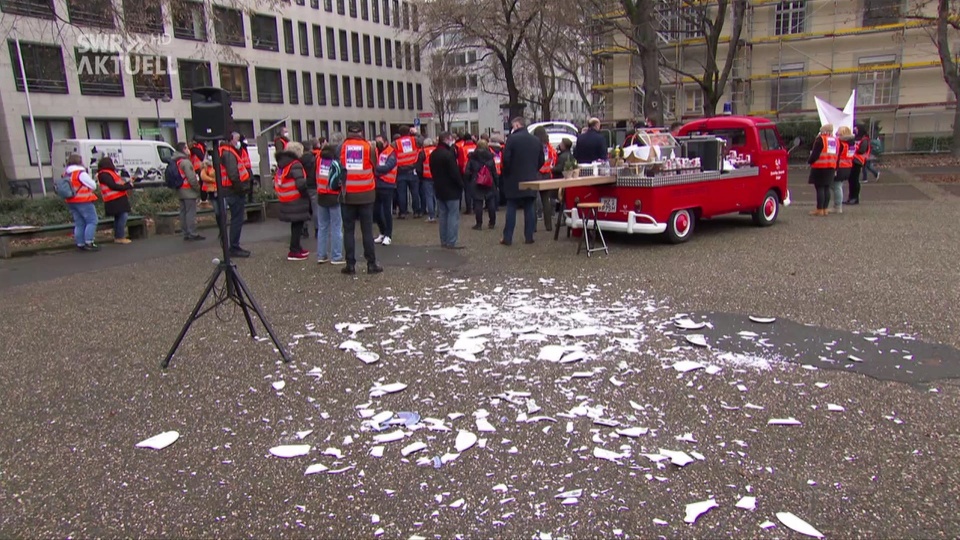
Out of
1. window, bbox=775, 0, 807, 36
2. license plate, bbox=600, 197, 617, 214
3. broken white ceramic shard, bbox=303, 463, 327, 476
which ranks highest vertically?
window, bbox=775, 0, 807, 36

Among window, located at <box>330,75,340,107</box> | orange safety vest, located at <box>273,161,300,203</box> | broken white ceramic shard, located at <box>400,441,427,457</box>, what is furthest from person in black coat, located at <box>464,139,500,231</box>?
window, located at <box>330,75,340,107</box>

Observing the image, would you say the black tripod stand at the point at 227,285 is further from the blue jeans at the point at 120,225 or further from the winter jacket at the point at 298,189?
the blue jeans at the point at 120,225

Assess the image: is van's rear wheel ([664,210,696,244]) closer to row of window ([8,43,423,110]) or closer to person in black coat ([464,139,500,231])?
person in black coat ([464,139,500,231])

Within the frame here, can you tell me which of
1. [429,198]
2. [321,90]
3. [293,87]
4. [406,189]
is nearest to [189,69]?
[293,87]

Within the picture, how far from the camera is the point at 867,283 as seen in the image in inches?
284

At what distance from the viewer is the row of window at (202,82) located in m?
33.8

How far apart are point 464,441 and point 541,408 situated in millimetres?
644

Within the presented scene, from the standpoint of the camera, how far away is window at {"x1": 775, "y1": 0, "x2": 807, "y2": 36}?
38.3 meters

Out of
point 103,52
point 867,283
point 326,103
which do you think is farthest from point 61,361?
point 326,103

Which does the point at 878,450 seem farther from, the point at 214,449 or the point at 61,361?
the point at 61,361

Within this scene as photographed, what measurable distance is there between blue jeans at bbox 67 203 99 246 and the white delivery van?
15.3m

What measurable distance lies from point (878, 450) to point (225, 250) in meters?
4.68

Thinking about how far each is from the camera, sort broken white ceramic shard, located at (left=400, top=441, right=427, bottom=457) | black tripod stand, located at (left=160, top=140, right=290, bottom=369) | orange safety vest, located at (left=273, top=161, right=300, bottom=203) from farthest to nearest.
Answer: orange safety vest, located at (left=273, top=161, right=300, bottom=203), black tripod stand, located at (left=160, top=140, right=290, bottom=369), broken white ceramic shard, located at (left=400, top=441, right=427, bottom=457)

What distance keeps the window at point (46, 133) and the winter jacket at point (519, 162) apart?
108 feet
